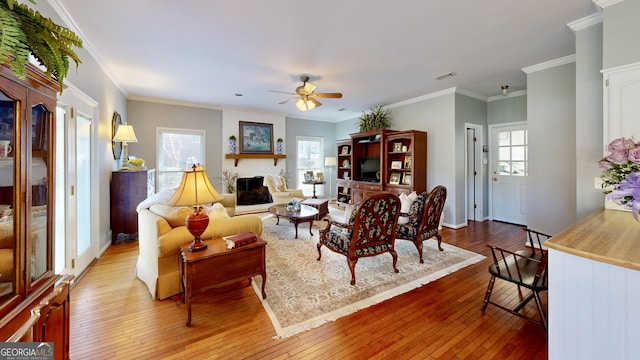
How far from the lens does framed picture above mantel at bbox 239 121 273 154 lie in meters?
6.65

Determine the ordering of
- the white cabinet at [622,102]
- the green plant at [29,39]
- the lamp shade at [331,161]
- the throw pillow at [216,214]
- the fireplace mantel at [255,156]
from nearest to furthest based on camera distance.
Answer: the green plant at [29,39], the white cabinet at [622,102], the throw pillow at [216,214], the fireplace mantel at [255,156], the lamp shade at [331,161]

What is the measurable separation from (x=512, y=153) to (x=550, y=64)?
209 cm

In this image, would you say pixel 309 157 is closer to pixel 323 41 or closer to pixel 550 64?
pixel 323 41

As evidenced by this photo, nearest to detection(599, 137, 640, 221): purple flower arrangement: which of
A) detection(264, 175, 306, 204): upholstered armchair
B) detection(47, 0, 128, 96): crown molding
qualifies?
detection(47, 0, 128, 96): crown molding

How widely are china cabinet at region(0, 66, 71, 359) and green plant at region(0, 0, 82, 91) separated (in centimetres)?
14

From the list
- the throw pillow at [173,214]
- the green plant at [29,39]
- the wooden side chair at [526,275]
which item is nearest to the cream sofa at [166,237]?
the throw pillow at [173,214]

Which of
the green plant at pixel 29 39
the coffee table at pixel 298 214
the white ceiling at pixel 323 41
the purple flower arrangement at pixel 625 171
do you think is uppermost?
the white ceiling at pixel 323 41

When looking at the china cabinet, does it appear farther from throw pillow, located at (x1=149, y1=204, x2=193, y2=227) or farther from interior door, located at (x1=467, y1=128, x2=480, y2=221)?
interior door, located at (x1=467, y1=128, x2=480, y2=221)

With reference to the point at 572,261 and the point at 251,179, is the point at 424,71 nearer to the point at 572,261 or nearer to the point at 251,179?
the point at 572,261

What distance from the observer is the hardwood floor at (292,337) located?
1.75m

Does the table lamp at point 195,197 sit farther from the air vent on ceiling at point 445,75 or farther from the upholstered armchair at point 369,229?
the air vent on ceiling at point 445,75

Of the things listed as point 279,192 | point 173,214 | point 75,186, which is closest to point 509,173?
point 279,192

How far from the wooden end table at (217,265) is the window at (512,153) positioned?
5454 mm

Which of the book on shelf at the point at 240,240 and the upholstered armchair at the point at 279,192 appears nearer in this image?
the book on shelf at the point at 240,240
